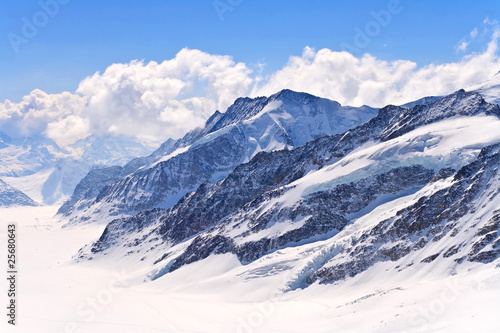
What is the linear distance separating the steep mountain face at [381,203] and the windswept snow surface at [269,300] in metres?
4.27

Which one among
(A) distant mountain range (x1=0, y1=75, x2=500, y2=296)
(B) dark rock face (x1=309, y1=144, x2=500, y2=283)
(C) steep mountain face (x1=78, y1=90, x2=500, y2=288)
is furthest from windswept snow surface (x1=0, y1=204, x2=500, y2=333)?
(C) steep mountain face (x1=78, y1=90, x2=500, y2=288)

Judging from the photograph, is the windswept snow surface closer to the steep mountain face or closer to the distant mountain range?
the distant mountain range

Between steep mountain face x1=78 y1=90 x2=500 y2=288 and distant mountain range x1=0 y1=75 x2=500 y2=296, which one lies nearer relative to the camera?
distant mountain range x1=0 y1=75 x2=500 y2=296

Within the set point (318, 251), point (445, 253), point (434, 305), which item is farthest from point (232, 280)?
point (434, 305)

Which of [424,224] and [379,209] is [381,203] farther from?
[424,224]

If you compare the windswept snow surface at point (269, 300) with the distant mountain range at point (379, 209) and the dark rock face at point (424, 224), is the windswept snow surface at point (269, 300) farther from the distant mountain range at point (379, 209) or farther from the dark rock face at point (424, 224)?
the dark rock face at point (424, 224)

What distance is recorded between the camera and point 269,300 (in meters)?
112

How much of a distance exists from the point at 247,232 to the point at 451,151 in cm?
6773

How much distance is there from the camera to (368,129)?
184625mm

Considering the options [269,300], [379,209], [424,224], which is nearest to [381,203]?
[379,209]

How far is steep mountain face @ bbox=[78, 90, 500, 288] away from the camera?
101000mm

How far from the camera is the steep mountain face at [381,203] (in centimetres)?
10100

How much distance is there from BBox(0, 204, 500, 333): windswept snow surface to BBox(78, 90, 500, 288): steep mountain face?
427 cm

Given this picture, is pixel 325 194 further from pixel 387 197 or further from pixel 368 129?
pixel 368 129
